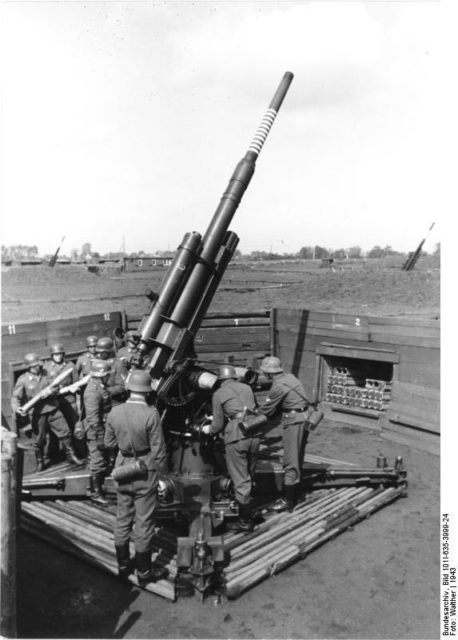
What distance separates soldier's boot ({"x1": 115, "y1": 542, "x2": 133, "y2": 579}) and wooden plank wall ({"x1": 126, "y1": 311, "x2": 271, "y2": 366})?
20.5ft

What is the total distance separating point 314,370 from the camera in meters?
10.3

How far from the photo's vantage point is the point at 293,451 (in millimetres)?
6070

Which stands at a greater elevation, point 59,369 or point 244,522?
point 59,369

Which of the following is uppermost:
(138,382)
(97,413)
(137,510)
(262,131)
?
(262,131)

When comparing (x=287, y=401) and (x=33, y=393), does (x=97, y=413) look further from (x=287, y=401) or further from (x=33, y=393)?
(x=287, y=401)

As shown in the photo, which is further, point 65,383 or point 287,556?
point 65,383

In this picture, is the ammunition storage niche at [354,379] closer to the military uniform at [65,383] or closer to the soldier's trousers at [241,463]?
the soldier's trousers at [241,463]

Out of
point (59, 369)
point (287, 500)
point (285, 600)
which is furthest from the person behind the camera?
point (59, 369)

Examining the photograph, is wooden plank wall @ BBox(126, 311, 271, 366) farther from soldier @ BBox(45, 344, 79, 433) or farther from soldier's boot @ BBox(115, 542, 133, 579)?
soldier's boot @ BBox(115, 542, 133, 579)

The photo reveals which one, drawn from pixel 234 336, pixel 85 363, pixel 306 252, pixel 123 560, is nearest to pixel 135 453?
pixel 123 560

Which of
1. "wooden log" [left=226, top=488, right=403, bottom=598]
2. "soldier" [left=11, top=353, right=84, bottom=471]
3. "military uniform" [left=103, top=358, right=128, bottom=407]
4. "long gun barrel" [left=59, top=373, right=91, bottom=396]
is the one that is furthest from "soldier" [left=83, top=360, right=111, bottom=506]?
"wooden log" [left=226, top=488, right=403, bottom=598]

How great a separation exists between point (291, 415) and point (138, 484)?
2.12 m

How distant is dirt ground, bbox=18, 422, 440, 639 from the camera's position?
4176 millimetres

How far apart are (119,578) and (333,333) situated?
627 cm
